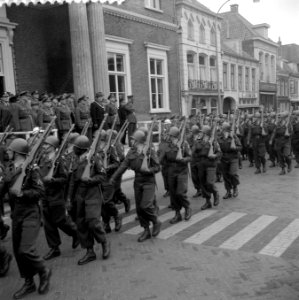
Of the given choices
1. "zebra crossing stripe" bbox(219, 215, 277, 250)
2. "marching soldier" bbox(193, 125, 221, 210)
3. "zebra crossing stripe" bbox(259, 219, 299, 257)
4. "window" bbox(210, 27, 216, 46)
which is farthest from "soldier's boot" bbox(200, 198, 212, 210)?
"window" bbox(210, 27, 216, 46)

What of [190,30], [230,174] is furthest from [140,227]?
[190,30]

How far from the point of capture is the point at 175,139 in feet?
28.1

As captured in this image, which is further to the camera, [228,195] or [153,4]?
[153,4]

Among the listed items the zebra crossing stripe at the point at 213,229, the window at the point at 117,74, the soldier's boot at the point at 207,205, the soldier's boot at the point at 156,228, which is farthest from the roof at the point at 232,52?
the soldier's boot at the point at 156,228

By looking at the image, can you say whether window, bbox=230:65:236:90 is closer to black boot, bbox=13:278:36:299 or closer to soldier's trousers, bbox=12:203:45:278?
soldier's trousers, bbox=12:203:45:278

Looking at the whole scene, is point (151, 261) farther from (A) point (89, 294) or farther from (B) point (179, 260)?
(A) point (89, 294)

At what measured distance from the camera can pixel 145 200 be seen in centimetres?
708

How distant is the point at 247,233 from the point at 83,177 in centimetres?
316

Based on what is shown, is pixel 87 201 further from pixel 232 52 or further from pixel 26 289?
pixel 232 52

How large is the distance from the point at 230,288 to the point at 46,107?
26.6 ft

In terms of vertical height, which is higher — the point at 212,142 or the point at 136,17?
the point at 136,17

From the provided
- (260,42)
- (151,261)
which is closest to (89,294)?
(151,261)

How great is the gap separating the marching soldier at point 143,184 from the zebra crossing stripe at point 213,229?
688 mm

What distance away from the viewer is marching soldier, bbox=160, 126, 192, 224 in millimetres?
8242
